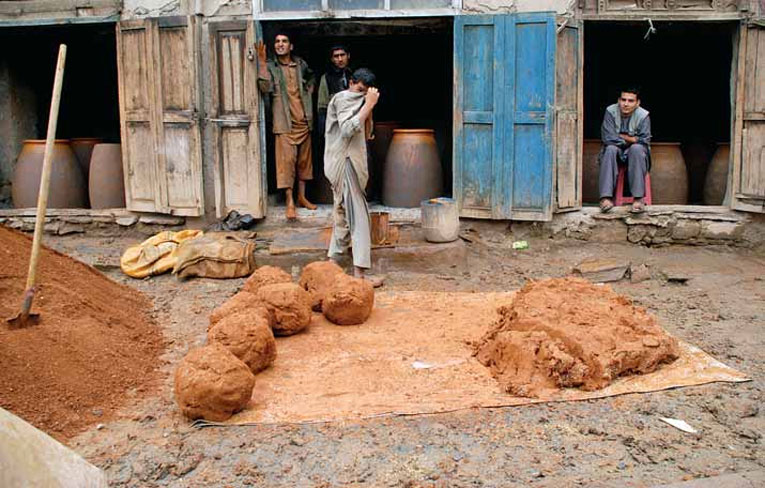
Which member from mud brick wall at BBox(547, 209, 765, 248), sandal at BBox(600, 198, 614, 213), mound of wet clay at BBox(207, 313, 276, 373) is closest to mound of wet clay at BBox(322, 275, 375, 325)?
mound of wet clay at BBox(207, 313, 276, 373)

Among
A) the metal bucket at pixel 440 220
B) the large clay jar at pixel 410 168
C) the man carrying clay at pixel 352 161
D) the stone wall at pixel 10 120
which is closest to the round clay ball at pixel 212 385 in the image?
the man carrying clay at pixel 352 161

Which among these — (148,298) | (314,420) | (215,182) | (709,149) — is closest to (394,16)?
(215,182)

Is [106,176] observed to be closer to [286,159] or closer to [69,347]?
[286,159]

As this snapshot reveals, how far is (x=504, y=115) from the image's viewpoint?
24.9 feet

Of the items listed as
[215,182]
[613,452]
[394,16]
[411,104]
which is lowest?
[613,452]

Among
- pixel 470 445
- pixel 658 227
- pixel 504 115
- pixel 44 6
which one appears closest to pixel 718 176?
pixel 658 227

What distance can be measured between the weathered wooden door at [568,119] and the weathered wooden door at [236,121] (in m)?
2.82

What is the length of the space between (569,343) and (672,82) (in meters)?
6.99

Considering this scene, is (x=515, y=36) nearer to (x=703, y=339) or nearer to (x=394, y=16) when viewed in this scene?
(x=394, y=16)

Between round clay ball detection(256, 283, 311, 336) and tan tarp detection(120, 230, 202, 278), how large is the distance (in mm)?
2226

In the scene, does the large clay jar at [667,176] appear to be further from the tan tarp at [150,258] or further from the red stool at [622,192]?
the tan tarp at [150,258]

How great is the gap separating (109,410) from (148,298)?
2251 millimetres

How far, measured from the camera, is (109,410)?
13.1ft

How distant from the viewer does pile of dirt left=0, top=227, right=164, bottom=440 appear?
3834 millimetres
